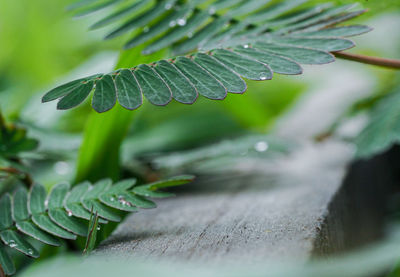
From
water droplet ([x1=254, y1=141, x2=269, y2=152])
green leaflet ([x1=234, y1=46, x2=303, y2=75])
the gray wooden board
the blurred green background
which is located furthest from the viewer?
the blurred green background

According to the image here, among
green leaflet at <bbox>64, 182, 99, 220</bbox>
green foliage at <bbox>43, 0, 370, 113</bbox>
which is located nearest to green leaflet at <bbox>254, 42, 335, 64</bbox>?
green foliage at <bbox>43, 0, 370, 113</bbox>

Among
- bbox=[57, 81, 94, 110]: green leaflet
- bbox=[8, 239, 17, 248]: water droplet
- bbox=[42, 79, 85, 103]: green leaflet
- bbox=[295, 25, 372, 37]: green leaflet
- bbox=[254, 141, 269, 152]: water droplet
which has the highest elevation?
bbox=[42, 79, 85, 103]: green leaflet

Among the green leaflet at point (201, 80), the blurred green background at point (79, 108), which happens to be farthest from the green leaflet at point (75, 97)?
the blurred green background at point (79, 108)

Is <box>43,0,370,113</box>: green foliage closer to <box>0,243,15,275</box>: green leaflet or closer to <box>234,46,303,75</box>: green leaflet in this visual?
<box>234,46,303,75</box>: green leaflet

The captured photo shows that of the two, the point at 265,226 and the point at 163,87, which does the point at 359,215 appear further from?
Result: the point at 163,87

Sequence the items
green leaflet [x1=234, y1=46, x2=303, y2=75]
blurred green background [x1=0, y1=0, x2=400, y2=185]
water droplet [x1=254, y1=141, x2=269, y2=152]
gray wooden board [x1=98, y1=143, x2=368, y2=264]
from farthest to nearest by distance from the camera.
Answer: blurred green background [x1=0, y1=0, x2=400, y2=185] → water droplet [x1=254, y1=141, x2=269, y2=152] → green leaflet [x1=234, y1=46, x2=303, y2=75] → gray wooden board [x1=98, y1=143, x2=368, y2=264]

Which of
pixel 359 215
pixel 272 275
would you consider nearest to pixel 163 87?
pixel 272 275

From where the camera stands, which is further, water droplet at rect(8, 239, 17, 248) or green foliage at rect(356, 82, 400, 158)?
green foliage at rect(356, 82, 400, 158)
